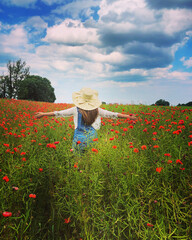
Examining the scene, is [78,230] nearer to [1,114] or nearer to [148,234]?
[148,234]

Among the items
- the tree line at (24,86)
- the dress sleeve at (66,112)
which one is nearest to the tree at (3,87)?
the tree line at (24,86)

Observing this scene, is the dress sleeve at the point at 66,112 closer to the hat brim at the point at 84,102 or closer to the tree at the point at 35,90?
the hat brim at the point at 84,102

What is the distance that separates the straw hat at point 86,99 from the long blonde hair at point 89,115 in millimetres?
88

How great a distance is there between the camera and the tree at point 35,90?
30906mm

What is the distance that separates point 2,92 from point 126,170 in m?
39.3

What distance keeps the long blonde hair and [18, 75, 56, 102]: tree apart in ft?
96.1

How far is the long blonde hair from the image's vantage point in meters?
3.44

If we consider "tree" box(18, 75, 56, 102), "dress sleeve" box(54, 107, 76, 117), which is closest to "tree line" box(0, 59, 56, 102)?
"tree" box(18, 75, 56, 102)

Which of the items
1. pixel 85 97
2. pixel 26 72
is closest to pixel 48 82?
pixel 26 72

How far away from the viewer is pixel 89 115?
11.4ft

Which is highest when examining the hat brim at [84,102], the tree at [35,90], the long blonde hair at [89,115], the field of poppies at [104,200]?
the tree at [35,90]

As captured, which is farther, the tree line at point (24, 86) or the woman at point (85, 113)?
the tree line at point (24, 86)

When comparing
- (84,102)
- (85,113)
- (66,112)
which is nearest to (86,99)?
A: (84,102)

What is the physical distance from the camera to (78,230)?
222 cm
